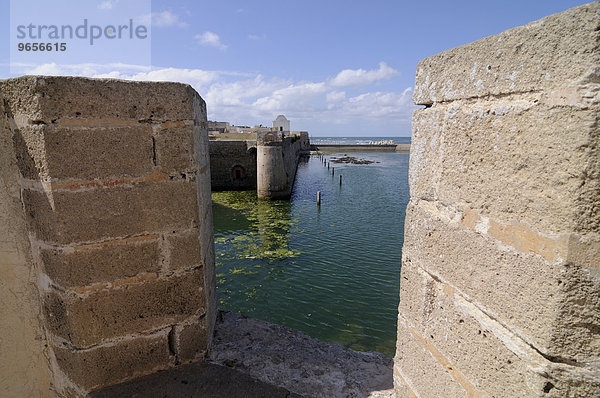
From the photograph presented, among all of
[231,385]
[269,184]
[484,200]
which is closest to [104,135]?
[231,385]

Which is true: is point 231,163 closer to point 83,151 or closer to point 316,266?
point 316,266

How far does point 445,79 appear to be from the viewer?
1375mm

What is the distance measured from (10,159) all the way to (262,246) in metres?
9.46

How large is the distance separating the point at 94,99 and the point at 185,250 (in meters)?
0.96

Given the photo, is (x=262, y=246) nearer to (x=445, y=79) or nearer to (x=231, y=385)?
(x=231, y=385)

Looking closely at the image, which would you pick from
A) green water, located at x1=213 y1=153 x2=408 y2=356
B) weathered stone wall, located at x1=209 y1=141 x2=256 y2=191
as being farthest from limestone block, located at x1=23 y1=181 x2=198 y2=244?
weathered stone wall, located at x1=209 y1=141 x2=256 y2=191

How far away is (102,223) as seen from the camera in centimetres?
178

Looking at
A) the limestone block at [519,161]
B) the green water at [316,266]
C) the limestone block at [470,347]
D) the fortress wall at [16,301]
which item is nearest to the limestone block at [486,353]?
the limestone block at [470,347]

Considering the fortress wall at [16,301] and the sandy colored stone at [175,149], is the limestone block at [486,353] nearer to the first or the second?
the sandy colored stone at [175,149]

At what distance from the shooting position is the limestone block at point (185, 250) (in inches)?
77.4

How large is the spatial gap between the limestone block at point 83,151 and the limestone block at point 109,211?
0.10 m

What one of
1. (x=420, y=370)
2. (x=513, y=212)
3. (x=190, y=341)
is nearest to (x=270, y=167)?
(x=190, y=341)

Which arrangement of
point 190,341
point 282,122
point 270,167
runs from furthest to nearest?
point 282,122
point 270,167
point 190,341

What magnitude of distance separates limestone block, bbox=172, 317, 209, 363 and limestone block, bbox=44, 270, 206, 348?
8 cm
